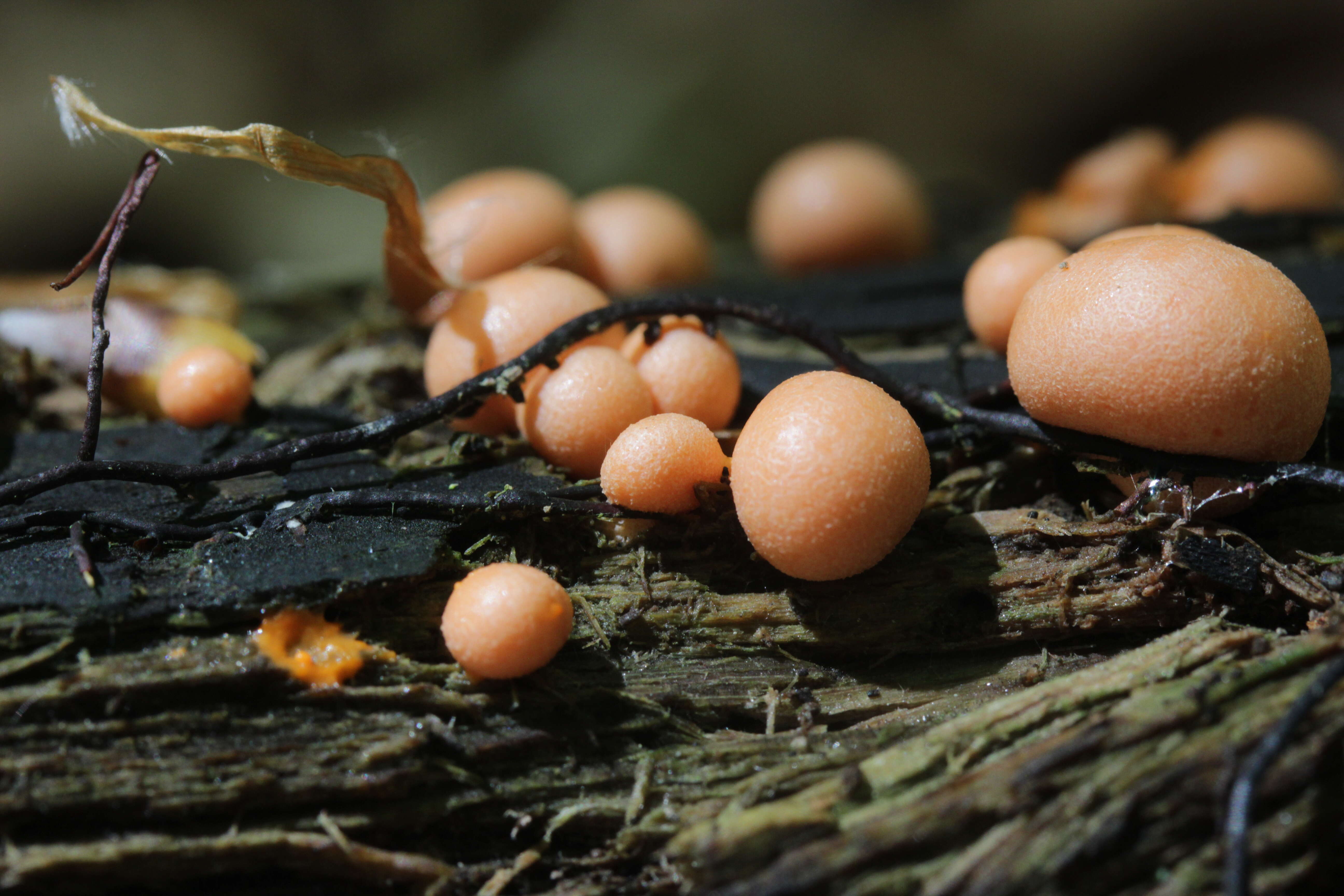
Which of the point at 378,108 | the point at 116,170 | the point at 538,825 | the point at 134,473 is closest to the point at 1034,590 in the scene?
the point at 538,825

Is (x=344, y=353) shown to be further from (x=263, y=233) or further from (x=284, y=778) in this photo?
(x=263, y=233)

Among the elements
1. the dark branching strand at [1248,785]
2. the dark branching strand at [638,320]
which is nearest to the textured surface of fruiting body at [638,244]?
the dark branching strand at [638,320]

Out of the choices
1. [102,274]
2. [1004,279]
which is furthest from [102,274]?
[1004,279]

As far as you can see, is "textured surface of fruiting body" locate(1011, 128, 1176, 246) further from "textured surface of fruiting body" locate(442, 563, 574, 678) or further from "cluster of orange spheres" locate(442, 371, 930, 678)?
"textured surface of fruiting body" locate(442, 563, 574, 678)

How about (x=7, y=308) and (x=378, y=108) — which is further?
(x=378, y=108)

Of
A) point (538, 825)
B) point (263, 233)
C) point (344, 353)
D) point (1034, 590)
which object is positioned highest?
point (263, 233)

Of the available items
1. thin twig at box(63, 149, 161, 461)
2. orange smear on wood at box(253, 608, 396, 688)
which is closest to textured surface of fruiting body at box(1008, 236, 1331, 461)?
orange smear on wood at box(253, 608, 396, 688)

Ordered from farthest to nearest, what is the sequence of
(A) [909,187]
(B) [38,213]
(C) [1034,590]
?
(B) [38,213] < (A) [909,187] < (C) [1034,590]
